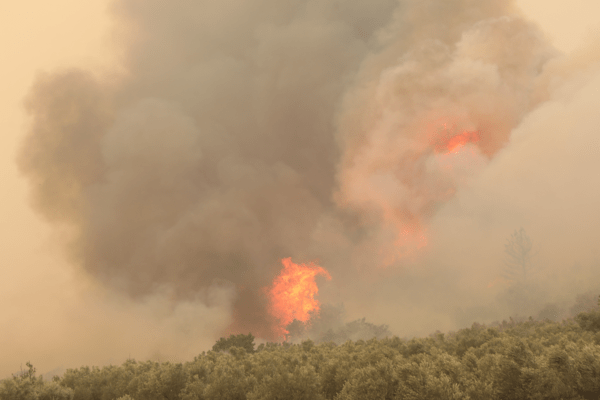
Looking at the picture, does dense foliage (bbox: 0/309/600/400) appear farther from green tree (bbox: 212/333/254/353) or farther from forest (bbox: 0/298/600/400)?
green tree (bbox: 212/333/254/353)

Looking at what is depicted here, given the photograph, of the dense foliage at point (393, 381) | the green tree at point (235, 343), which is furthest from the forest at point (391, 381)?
the green tree at point (235, 343)

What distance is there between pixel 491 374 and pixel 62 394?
175 ft

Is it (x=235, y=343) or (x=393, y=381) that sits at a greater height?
(x=235, y=343)

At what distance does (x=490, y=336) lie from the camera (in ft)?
297

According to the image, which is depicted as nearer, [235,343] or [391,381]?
[391,381]


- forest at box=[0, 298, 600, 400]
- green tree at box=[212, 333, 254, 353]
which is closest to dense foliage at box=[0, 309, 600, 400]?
forest at box=[0, 298, 600, 400]

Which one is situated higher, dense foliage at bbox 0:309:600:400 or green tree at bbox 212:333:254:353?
green tree at bbox 212:333:254:353

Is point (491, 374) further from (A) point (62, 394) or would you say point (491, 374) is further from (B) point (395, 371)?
(A) point (62, 394)

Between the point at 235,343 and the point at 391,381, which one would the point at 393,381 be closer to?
the point at 391,381

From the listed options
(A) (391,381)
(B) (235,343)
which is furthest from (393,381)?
(B) (235,343)

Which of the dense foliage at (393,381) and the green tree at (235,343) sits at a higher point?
the green tree at (235,343)

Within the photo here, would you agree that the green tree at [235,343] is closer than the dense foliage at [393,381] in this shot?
No

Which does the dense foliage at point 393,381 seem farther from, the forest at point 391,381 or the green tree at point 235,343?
the green tree at point 235,343

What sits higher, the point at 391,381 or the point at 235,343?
the point at 235,343
